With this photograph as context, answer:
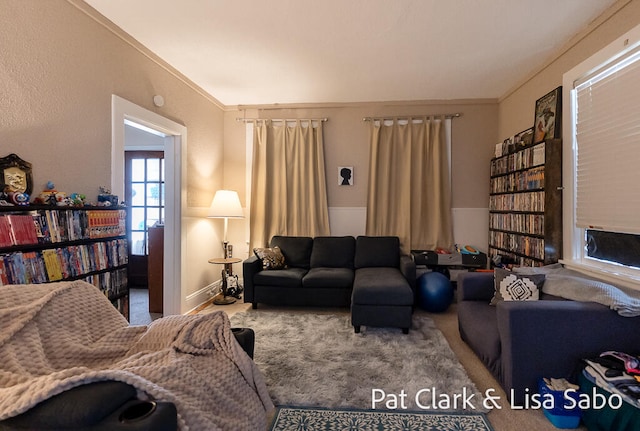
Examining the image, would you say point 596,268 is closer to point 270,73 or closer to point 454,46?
point 454,46

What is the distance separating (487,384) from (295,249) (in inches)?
103

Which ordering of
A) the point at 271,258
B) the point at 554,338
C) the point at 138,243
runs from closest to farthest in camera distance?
the point at 554,338, the point at 271,258, the point at 138,243

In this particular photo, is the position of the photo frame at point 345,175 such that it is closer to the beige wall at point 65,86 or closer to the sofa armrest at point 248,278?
the sofa armrest at point 248,278

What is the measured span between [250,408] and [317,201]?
321cm

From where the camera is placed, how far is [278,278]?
3.66m

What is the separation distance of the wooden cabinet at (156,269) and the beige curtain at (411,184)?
2.63m

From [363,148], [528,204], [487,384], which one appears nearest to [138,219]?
[363,148]

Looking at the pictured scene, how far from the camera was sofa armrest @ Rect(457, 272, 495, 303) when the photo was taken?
110 inches

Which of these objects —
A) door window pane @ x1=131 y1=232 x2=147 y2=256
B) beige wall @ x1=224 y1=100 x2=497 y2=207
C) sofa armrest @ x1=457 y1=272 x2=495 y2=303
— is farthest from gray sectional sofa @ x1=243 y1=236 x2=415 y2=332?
door window pane @ x1=131 y1=232 x2=147 y2=256

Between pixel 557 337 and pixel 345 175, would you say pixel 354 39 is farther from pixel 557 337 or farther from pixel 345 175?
pixel 557 337

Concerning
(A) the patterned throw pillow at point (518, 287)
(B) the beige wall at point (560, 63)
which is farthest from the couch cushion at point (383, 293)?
(B) the beige wall at point (560, 63)

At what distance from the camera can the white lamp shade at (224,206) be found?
12.9ft

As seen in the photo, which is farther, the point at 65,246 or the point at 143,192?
the point at 143,192

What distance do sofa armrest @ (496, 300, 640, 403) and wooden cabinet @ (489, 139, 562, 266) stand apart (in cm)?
116
